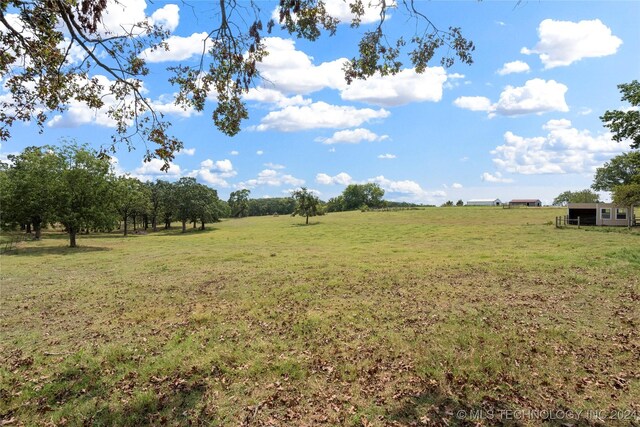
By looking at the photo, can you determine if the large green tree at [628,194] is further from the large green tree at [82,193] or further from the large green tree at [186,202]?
the large green tree at [186,202]

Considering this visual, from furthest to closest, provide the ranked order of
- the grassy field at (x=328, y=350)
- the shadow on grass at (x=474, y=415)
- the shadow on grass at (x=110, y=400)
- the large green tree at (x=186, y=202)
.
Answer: the large green tree at (x=186, y=202) → the grassy field at (x=328, y=350) → the shadow on grass at (x=110, y=400) → the shadow on grass at (x=474, y=415)

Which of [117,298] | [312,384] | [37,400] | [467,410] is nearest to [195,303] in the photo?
[117,298]

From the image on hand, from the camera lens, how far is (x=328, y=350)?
8523 millimetres

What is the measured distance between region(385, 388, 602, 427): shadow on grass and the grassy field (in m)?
0.03

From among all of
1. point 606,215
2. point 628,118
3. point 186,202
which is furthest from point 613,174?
point 186,202

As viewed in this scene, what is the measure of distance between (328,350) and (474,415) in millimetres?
3476

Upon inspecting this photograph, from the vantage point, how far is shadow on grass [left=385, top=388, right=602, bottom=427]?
581 centimetres

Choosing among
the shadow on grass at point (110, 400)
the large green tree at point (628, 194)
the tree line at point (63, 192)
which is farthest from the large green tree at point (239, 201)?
the shadow on grass at point (110, 400)

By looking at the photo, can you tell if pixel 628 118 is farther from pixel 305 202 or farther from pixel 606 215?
pixel 305 202

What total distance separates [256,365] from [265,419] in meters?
1.82

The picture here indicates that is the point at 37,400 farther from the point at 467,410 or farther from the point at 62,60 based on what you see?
the point at 467,410

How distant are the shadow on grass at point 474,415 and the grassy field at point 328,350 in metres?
0.03

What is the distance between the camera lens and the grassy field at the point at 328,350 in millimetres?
6352

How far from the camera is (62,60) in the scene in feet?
22.9
